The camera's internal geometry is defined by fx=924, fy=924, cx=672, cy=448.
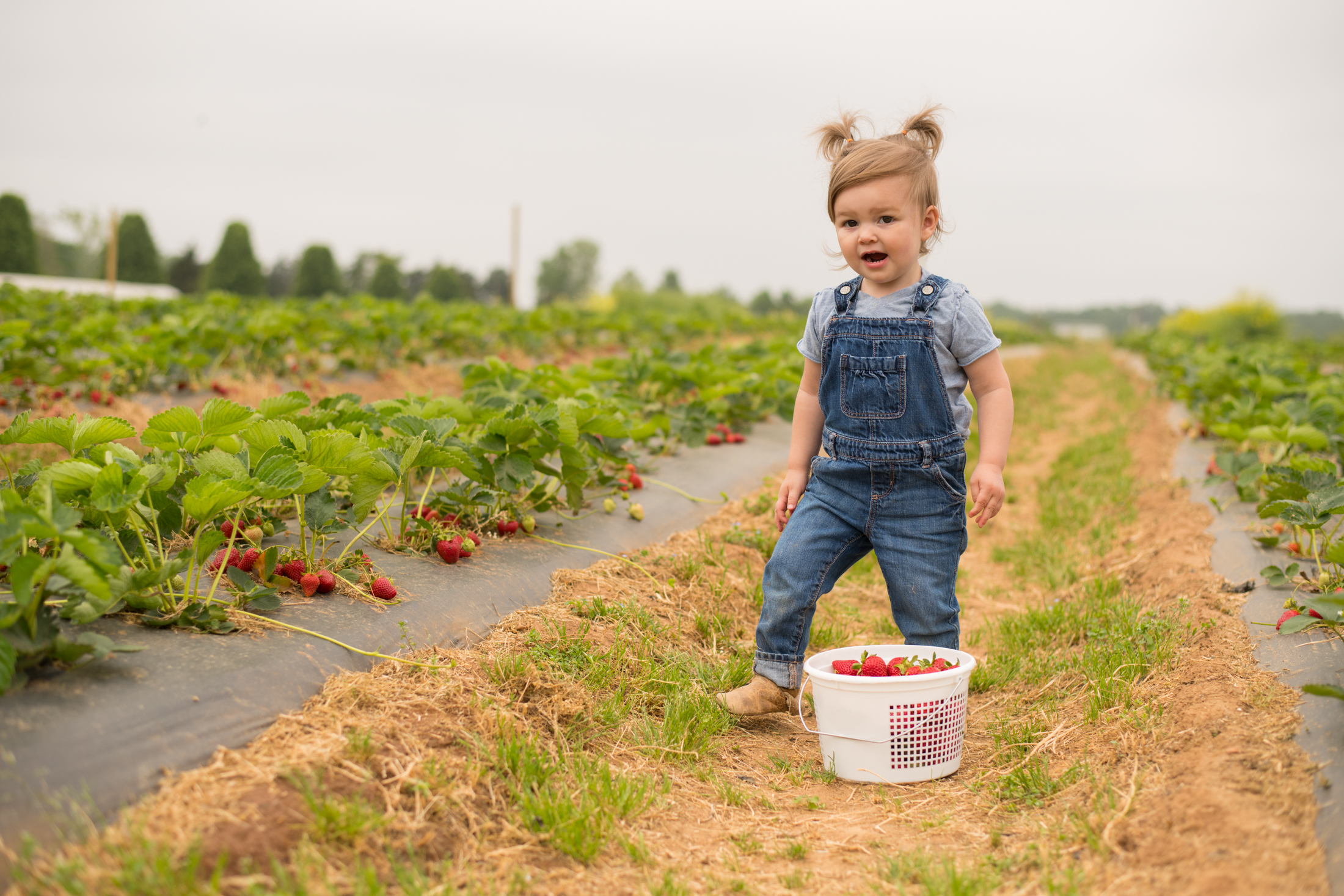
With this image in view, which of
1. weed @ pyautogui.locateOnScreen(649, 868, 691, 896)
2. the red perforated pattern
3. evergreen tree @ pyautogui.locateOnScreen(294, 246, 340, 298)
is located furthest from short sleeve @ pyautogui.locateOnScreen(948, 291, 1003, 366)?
evergreen tree @ pyautogui.locateOnScreen(294, 246, 340, 298)

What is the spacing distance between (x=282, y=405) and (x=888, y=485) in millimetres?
1737

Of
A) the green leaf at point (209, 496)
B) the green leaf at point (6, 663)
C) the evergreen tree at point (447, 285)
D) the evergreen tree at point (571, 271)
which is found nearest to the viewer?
the green leaf at point (6, 663)

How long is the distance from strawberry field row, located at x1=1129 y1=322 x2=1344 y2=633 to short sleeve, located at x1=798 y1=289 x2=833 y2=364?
1271 mm

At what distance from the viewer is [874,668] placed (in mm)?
2189

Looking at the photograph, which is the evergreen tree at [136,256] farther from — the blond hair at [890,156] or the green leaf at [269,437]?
the blond hair at [890,156]

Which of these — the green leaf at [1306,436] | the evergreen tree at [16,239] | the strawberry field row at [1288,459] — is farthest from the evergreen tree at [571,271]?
the green leaf at [1306,436]

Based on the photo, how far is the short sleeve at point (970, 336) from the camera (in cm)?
233

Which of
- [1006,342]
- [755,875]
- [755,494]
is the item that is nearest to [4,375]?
[755,494]

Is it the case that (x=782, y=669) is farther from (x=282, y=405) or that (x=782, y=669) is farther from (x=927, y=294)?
(x=282, y=405)

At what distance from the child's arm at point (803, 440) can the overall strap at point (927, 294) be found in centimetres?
34

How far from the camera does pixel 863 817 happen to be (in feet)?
6.81

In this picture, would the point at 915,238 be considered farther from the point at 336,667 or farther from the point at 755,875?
the point at 336,667

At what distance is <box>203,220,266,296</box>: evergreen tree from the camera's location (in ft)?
105

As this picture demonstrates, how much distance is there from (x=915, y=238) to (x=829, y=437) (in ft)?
1.84
